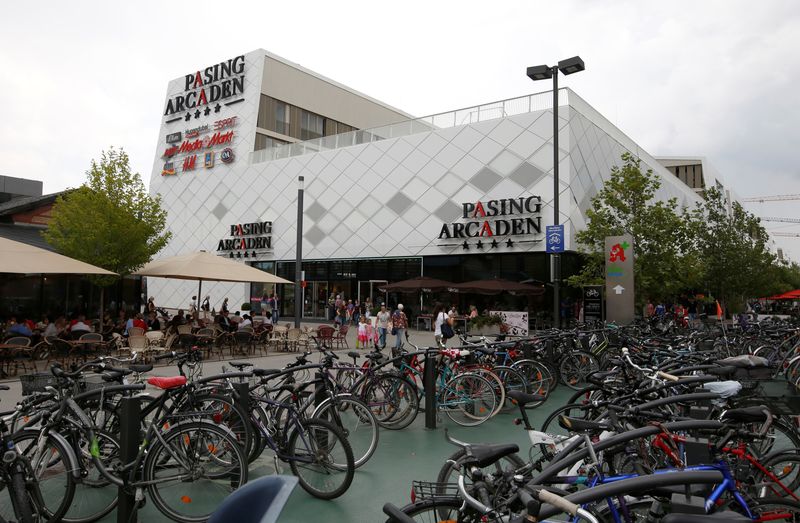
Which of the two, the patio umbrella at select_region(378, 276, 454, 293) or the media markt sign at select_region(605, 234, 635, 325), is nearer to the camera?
the media markt sign at select_region(605, 234, 635, 325)

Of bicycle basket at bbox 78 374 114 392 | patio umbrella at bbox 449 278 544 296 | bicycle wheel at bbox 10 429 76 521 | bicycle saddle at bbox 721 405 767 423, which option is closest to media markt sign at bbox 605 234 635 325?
patio umbrella at bbox 449 278 544 296

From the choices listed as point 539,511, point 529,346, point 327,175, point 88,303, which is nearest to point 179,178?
point 327,175

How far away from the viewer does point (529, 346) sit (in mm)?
9336

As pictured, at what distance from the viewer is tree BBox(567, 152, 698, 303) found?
19.8 m

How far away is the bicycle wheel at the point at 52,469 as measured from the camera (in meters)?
4.13

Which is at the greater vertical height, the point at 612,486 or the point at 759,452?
the point at 612,486

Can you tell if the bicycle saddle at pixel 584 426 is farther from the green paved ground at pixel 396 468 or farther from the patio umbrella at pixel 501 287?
the patio umbrella at pixel 501 287

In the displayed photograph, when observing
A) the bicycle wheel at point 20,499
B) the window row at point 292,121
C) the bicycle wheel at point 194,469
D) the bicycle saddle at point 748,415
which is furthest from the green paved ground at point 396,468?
the window row at point 292,121

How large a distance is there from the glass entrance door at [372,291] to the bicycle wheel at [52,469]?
2514 centimetres

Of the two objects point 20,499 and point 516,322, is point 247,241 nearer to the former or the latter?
point 516,322

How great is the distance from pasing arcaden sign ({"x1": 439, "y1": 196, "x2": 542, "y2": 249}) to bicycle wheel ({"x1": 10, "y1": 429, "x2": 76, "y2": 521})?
2167cm

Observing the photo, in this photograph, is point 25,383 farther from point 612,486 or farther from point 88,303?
point 88,303

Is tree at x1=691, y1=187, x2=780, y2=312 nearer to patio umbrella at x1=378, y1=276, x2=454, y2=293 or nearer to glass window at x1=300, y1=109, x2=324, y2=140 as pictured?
patio umbrella at x1=378, y1=276, x2=454, y2=293

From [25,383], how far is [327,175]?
88.7 ft
